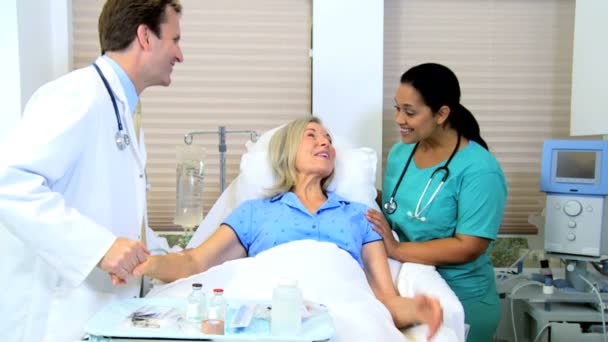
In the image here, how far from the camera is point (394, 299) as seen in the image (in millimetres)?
1569

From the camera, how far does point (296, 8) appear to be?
2.55 metres

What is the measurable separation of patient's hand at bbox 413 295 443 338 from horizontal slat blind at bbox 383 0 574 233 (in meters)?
1.38

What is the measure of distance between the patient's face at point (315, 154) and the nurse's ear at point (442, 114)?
1.31 feet

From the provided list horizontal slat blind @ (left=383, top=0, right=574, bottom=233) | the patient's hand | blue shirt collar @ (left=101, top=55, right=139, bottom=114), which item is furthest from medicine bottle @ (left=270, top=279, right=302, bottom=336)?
horizontal slat blind @ (left=383, top=0, right=574, bottom=233)

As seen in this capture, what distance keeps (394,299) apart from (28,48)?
1.85m

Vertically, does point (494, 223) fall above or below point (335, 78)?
below

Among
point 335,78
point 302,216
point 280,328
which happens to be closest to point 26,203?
point 280,328

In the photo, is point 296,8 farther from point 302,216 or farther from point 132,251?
point 132,251

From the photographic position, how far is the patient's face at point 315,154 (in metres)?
1.85

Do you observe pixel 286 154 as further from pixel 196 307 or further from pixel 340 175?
pixel 196 307

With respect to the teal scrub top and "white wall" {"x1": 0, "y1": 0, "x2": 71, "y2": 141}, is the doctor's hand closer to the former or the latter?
the teal scrub top

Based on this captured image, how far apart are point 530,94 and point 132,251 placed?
225 cm

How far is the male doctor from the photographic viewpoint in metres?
1.09

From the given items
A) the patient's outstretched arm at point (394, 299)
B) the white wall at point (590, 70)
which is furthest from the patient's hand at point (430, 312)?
the white wall at point (590, 70)
